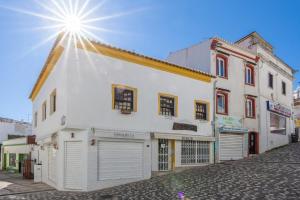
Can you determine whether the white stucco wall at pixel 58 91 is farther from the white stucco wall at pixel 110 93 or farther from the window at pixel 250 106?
the window at pixel 250 106

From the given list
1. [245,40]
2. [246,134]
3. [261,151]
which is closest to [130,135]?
[246,134]

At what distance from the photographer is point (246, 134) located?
76.2 ft

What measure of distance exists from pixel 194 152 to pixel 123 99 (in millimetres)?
6158

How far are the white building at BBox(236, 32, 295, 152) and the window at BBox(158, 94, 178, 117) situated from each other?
31.1ft

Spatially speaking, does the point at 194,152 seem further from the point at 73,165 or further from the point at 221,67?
the point at 73,165

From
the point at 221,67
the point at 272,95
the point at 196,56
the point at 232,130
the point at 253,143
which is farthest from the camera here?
the point at 272,95

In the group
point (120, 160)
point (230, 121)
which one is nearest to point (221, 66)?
point (230, 121)

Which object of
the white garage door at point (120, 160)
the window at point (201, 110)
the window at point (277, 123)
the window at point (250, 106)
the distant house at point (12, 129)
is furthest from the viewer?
the distant house at point (12, 129)

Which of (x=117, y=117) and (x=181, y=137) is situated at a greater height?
(x=117, y=117)

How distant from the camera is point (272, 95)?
89.5 feet

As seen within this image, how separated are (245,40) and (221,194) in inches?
764

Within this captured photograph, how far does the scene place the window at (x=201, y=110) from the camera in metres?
20.2

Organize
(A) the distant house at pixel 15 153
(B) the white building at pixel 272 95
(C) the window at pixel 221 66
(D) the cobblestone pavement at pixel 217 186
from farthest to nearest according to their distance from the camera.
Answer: (A) the distant house at pixel 15 153 → (B) the white building at pixel 272 95 → (C) the window at pixel 221 66 → (D) the cobblestone pavement at pixel 217 186

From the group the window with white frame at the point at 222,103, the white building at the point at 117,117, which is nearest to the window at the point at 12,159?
the white building at the point at 117,117
